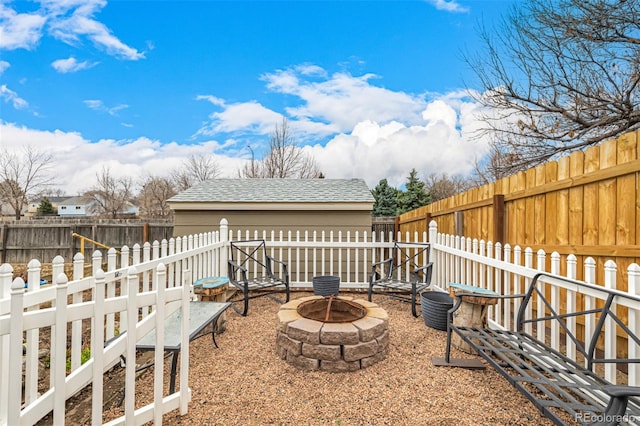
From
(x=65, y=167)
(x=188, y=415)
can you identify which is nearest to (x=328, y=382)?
(x=188, y=415)

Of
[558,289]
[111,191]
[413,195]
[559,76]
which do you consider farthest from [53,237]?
[413,195]

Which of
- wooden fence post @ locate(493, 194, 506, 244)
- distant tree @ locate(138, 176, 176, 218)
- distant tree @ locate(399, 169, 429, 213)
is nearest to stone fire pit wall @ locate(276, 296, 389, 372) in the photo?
wooden fence post @ locate(493, 194, 506, 244)

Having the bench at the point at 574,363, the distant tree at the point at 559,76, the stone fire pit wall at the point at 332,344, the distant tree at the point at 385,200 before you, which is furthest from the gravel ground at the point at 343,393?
the distant tree at the point at 385,200

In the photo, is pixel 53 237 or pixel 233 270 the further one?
pixel 53 237

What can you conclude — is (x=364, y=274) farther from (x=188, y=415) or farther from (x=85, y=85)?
(x=85, y=85)

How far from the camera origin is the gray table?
2.02 m

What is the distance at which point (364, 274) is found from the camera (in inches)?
246

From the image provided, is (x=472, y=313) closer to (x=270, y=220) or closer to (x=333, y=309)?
(x=333, y=309)

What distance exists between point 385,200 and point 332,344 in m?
17.8

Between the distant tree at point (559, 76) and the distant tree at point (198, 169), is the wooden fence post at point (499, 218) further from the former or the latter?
the distant tree at point (198, 169)

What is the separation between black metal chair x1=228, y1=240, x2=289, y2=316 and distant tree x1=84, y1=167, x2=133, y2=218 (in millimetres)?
24954

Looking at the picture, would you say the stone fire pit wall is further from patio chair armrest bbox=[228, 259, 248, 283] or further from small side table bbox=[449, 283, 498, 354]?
patio chair armrest bbox=[228, 259, 248, 283]

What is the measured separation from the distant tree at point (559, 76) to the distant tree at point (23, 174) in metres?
26.0

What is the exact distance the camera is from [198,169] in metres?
20.1
